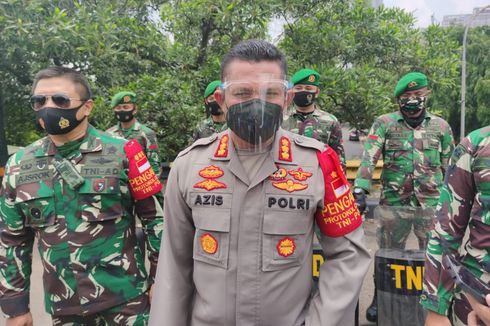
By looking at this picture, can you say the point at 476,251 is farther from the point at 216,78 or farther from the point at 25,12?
the point at 25,12

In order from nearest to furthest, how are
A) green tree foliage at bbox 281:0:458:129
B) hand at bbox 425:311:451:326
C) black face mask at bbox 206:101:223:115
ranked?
hand at bbox 425:311:451:326
black face mask at bbox 206:101:223:115
green tree foliage at bbox 281:0:458:129

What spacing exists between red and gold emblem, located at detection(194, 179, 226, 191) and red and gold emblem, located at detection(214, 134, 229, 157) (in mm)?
96

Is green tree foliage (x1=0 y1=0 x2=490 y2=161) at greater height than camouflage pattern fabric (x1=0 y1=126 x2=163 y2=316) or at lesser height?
greater

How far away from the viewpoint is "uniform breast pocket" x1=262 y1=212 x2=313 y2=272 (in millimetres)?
1330

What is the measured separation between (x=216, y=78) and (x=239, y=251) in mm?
4990

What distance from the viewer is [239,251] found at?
1.35 meters

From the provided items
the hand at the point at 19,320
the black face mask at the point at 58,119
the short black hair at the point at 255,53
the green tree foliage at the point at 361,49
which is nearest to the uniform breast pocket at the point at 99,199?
the black face mask at the point at 58,119

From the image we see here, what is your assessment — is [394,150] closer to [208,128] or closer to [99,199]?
[208,128]

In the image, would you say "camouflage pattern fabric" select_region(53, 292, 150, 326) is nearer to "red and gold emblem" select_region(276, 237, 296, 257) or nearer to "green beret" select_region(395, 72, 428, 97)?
"red and gold emblem" select_region(276, 237, 296, 257)

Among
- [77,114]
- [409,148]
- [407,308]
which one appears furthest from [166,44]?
[407,308]

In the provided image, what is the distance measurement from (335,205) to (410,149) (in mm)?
2568

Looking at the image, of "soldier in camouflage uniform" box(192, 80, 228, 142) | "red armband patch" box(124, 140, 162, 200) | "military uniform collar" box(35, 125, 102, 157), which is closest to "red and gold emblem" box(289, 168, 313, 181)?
"red armband patch" box(124, 140, 162, 200)

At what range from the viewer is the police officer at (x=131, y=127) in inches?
205

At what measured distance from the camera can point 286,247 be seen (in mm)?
1345
